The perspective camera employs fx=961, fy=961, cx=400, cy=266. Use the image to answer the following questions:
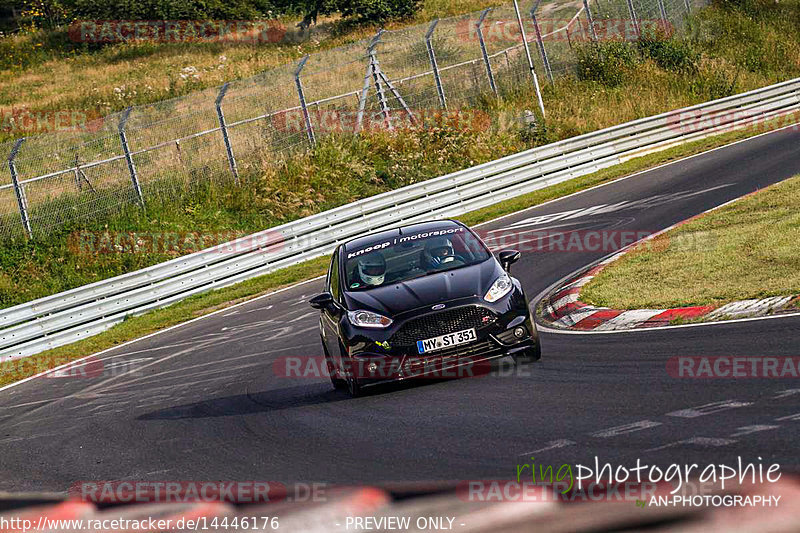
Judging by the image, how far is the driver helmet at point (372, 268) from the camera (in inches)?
404

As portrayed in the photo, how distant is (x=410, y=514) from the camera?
167 cm

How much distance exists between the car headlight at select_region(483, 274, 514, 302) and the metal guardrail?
13117mm

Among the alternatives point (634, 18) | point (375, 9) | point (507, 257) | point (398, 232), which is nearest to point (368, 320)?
point (507, 257)

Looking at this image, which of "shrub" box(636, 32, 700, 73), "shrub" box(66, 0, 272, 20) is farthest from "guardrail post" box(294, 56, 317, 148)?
"shrub" box(66, 0, 272, 20)

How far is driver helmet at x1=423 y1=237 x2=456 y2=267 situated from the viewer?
10328 mm

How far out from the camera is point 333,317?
33.2 ft

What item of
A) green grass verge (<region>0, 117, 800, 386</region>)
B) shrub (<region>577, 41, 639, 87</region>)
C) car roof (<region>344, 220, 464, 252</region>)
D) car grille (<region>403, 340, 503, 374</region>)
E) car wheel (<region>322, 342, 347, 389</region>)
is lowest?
green grass verge (<region>0, 117, 800, 386</region>)

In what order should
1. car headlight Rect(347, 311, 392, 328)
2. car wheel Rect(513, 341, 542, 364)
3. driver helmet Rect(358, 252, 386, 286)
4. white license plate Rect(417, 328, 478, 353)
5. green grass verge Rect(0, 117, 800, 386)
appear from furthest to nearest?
green grass verge Rect(0, 117, 800, 386), driver helmet Rect(358, 252, 386, 286), car wheel Rect(513, 341, 542, 364), car headlight Rect(347, 311, 392, 328), white license plate Rect(417, 328, 478, 353)

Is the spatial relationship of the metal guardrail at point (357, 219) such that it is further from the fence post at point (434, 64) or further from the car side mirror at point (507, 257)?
the car side mirror at point (507, 257)

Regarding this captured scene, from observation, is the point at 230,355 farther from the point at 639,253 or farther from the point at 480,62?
the point at 480,62

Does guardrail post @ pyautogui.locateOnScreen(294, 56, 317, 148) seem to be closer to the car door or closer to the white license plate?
the car door

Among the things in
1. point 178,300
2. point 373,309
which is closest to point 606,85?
point 178,300

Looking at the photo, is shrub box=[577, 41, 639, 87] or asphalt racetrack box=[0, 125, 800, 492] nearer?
asphalt racetrack box=[0, 125, 800, 492]

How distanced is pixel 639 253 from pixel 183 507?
13512 millimetres
